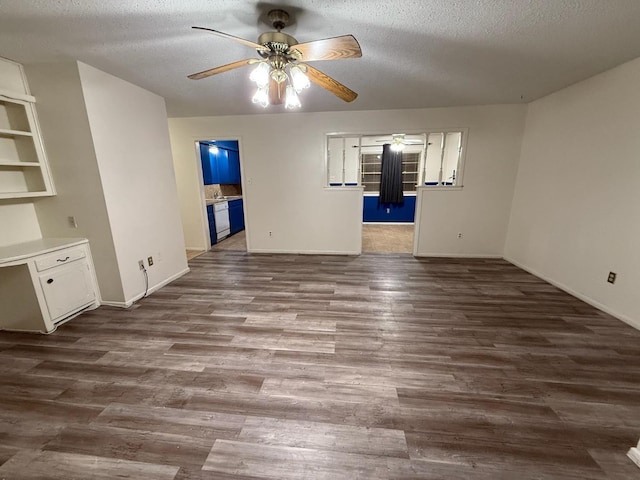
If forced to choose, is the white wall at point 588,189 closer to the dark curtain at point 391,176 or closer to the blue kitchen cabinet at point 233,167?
the dark curtain at point 391,176

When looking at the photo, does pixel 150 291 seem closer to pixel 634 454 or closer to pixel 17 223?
pixel 17 223

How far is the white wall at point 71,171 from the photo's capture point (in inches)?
94.9

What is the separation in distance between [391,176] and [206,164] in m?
5.03

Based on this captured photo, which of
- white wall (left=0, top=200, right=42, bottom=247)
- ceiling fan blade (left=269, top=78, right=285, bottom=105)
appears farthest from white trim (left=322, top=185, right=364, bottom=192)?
white wall (left=0, top=200, right=42, bottom=247)

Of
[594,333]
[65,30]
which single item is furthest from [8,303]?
[594,333]

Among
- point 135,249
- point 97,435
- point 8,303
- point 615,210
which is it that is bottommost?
point 97,435

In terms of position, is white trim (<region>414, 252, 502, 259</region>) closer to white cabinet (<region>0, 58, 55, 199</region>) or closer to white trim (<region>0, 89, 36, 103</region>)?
white cabinet (<region>0, 58, 55, 199</region>)

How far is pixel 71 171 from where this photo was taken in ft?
8.52

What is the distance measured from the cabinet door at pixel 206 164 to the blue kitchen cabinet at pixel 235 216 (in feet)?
3.09

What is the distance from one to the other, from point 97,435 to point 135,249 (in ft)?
6.88

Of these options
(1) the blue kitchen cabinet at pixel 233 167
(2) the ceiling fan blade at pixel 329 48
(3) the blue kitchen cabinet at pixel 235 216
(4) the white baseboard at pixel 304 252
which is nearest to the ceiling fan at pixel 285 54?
(2) the ceiling fan blade at pixel 329 48

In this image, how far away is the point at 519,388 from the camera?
5.63 feet

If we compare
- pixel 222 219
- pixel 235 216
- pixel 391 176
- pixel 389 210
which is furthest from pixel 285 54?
pixel 389 210

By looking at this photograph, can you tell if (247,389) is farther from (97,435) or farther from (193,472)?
(97,435)
